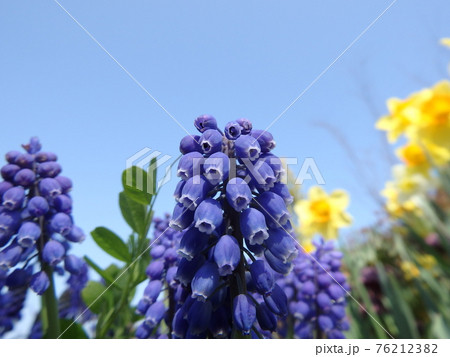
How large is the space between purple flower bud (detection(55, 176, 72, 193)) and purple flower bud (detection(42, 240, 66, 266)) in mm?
231

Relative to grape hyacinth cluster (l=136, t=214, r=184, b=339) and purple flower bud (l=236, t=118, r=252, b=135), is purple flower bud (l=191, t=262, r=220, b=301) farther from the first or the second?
purple flower bud (l=236, t=118, r=252, b=135)

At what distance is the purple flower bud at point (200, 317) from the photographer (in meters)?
1.18

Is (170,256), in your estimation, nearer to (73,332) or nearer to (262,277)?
(73,332)

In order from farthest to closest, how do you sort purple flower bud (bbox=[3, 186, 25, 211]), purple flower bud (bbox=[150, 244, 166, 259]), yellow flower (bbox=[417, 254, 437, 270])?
1. yellow flower (bbox=[417, 254, 437, 270])
2. purple flower bud (bbox=[150, 244, 166, 259])
3. purple flower bud (bbox=[3, 186, 25, 211])

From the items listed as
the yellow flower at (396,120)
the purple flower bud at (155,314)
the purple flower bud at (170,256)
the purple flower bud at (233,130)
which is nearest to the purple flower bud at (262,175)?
the purple flower bud at (233,130)

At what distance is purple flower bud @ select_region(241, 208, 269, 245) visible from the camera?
1.14m

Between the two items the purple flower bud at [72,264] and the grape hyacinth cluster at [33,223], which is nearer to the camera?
the grape hyacinth cluster at [33,223]

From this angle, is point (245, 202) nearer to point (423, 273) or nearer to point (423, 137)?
point (423, 137)

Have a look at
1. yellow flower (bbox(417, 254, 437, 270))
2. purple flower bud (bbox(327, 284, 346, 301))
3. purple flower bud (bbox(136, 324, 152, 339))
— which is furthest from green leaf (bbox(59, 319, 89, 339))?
yellow flower (bbox(417, 254, 437, 270))

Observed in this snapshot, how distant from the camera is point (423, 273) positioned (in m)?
2.14

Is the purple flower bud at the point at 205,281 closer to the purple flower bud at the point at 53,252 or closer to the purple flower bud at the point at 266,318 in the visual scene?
the purple flower bud at the point at 266,318

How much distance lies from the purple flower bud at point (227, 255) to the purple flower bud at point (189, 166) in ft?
0.74
